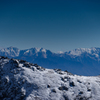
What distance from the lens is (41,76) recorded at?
151 feet

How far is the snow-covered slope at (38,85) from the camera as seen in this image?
126 ft

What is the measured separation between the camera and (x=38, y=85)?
41.5m

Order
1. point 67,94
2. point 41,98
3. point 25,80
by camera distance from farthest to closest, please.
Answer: point 25,80
point 67,94
point 41,98

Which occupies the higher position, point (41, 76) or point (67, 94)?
point (41, 76)

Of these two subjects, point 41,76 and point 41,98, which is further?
point 41,76

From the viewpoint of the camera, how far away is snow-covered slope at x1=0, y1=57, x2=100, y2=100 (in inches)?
1508

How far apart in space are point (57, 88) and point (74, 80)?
9.85 metres

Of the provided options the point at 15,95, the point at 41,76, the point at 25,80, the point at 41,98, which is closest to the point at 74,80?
the point at 41,76

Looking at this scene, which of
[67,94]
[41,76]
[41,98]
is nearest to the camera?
[41,98]

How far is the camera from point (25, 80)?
43.1 metres

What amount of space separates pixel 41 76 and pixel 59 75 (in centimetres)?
844

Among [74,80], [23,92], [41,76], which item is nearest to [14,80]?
[23,92]

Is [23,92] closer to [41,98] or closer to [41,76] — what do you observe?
[41,98]

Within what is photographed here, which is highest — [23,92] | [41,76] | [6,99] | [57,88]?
[41,76]
